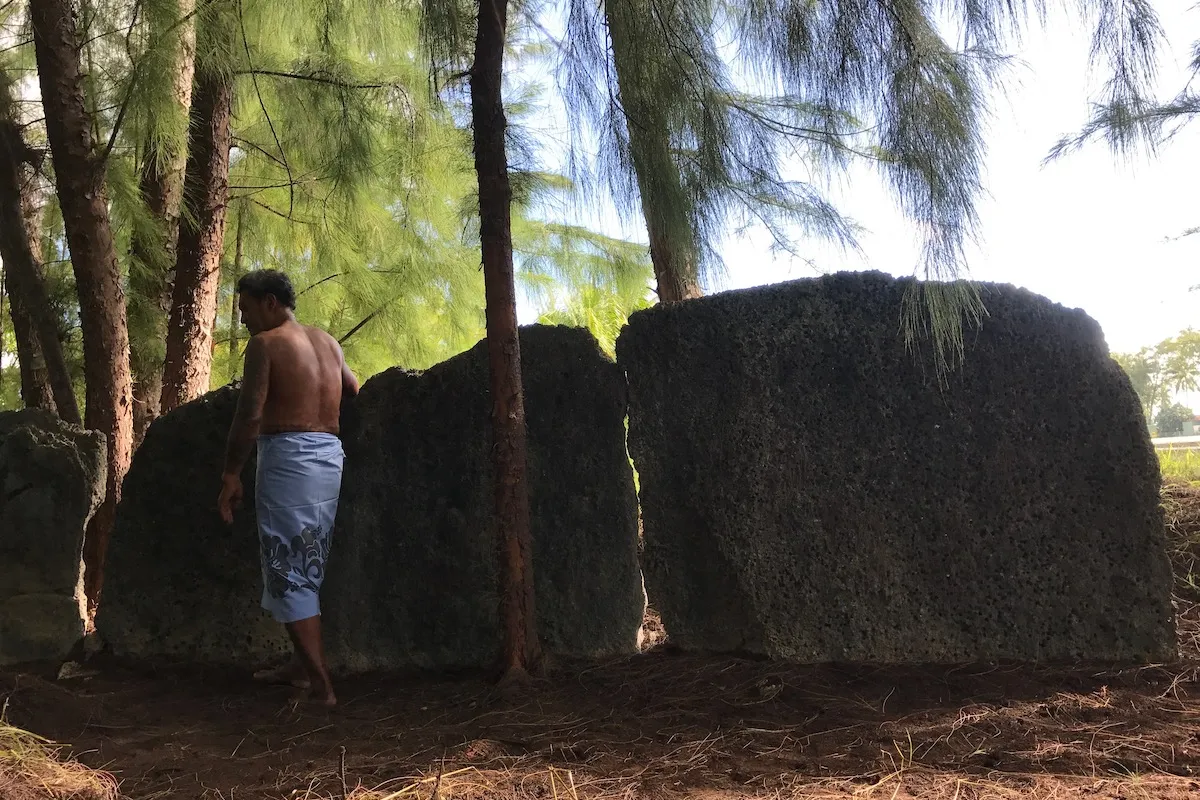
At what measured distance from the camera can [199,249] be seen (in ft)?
13.8

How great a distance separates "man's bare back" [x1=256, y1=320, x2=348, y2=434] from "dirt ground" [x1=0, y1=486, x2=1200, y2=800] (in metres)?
0.94

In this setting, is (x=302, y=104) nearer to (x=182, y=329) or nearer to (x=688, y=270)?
(x=182, y=329)

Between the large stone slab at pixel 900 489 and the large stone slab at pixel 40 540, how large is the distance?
227cm

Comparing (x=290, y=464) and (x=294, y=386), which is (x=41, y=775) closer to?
(x=290, y=464)

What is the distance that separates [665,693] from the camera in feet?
8.07

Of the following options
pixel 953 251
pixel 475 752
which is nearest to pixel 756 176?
pixel 953 251

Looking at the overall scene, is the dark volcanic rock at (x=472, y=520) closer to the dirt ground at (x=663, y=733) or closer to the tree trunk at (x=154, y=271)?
the dirt ground at (x=663, y=733)

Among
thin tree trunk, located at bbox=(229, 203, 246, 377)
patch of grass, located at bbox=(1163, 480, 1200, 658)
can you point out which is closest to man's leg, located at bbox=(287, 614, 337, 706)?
patch of grass, located at bbox=(1163, 480, 1200, 658)

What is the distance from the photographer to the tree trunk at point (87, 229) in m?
3.38

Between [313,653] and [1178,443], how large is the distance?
4900mm

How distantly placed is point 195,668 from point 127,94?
256cm

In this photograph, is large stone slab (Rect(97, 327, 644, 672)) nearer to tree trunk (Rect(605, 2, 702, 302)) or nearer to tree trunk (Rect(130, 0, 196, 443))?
tree trunk (Rect(605, 2, 702, 302))

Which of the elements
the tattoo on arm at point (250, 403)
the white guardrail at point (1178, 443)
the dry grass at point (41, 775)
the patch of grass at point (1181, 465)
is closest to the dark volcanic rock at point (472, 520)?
the tattoo on arm at point (250, 403)

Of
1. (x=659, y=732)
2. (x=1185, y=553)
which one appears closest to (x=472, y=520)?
(x=659, y=732)
